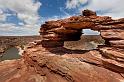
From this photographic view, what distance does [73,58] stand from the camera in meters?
18.9

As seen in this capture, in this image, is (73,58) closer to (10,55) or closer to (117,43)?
(117,43)

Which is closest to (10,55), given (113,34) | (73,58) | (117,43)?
(73,58)

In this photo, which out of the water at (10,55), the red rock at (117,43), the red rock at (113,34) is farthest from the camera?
the water at (10,55)

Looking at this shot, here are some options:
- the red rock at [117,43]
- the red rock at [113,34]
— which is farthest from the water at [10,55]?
the red rock at [117,43]

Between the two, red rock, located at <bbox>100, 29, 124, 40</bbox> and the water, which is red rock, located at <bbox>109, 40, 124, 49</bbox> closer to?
red rock, located at <bbox>100, 29, 124, 40</bbox>

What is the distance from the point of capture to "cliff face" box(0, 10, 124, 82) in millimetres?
16359

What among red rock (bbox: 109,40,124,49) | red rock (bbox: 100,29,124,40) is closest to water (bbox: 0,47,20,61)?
red rock (bbox: 100,29,124,40)

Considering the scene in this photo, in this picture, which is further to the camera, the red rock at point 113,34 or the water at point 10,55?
the water at point 10,55

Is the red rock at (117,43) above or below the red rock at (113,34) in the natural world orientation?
below

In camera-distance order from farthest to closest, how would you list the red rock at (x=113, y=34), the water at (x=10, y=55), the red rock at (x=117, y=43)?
1. the water at (x=10, y=55)
2. the red rock at (x=113, y=34)
3. the red rock at (x=117, y=43)

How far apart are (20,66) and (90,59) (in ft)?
37.5

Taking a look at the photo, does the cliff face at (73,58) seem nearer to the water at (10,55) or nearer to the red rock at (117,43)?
the red rock at (117,43)

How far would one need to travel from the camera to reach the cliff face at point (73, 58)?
16359mm

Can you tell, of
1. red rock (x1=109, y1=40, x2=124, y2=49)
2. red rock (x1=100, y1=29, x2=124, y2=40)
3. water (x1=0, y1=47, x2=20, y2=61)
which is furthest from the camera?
water (x1=0, y1=47, x2=20, y2=61)
